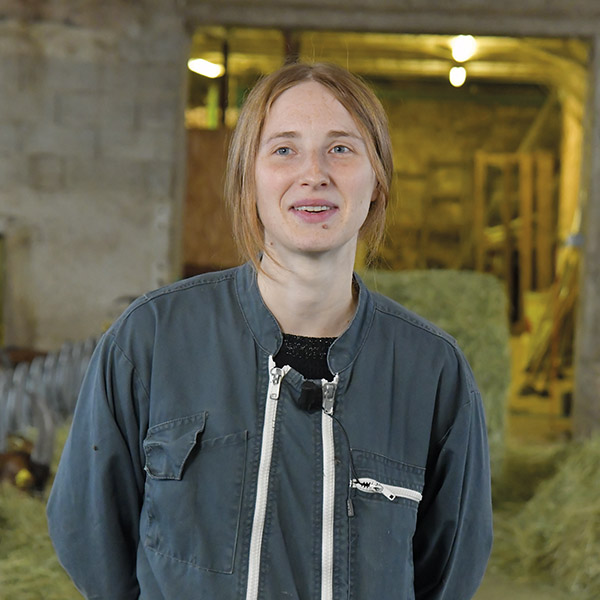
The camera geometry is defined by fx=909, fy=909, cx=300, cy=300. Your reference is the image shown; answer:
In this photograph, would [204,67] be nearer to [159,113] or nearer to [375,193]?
[159,113]

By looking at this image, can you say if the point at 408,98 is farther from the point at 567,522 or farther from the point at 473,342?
the point at 567,522

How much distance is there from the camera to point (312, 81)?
135cm

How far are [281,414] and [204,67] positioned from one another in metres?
7.60

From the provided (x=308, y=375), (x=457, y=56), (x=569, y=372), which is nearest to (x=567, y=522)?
(x=308, y=375)

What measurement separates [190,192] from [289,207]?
511 cm

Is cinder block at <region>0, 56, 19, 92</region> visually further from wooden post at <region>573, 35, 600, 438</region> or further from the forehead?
the forehead

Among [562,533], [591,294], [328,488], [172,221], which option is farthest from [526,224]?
[328,488]

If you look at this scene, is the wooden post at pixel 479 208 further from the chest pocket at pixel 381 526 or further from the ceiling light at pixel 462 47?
the chest pocket at pixel 381 526

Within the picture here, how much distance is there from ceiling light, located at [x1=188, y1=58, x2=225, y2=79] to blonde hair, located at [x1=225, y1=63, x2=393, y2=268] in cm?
698

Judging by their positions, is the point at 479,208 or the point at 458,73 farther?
the point at 479,208

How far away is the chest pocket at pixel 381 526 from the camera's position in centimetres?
131

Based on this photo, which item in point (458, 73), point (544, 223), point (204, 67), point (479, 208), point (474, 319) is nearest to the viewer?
point (474, 319)

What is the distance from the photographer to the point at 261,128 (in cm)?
136

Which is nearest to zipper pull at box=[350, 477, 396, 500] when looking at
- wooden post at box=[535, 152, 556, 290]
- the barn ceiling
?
the barn ceiling
